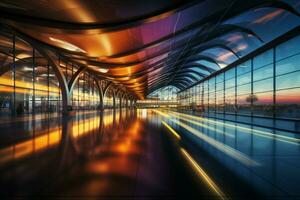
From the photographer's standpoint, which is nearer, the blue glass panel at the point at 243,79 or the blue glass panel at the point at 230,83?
the blue glass panel at the point at 243,79

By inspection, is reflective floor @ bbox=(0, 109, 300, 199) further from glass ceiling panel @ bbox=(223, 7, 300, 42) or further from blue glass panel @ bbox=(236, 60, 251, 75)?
blue glass panel @ bbox=(236, 60, 251, 75)

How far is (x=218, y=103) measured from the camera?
33031 mm

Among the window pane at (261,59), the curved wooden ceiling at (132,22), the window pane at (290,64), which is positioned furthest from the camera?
the window pane at (290,64)

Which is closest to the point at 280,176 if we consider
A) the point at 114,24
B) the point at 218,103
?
the point at 114,24

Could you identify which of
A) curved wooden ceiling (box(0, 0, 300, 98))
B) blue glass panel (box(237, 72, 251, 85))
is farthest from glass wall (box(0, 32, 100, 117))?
blue glass panel (box(237, 72, 251, 85))

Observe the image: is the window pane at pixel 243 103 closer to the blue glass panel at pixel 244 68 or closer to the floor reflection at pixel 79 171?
the blue glass panel at pixel 244 68

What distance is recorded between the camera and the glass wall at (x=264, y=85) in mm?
17516

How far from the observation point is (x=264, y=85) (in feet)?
89.7

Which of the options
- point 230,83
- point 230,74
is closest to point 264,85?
point 230,83

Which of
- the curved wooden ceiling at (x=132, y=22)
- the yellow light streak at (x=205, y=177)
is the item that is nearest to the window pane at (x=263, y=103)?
the curved wooden ceiling at (x=132, y=22)

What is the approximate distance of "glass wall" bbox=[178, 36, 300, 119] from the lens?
17516 mm

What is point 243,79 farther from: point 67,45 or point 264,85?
point 67,45

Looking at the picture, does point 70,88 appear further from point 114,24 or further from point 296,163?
point 296,163

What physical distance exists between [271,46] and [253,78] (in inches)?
162
